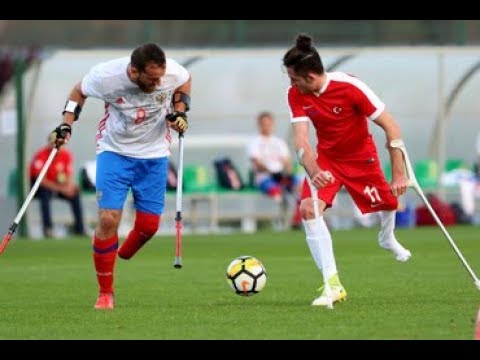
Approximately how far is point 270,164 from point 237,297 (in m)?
14.7

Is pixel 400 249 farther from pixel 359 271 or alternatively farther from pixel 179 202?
pixel 359 271

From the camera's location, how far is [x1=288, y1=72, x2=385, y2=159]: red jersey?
12273 mm

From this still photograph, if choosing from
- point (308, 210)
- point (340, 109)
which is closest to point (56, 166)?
point (308, 210)

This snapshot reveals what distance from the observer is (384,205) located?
42.9 ft

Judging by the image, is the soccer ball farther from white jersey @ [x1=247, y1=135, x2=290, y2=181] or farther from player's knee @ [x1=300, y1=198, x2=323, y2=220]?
white jersey @ [x1=247, y1=135, x2=290, y2=181]

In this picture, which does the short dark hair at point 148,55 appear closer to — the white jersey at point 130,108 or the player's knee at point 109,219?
the white jersey at point 130,108

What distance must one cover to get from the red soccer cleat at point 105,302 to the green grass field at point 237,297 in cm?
10

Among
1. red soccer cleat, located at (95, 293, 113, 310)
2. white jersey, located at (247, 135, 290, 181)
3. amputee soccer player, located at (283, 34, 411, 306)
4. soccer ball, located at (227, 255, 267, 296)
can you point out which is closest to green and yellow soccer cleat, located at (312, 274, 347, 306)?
amputee soccer player, located at (283, 34, 411, 306)

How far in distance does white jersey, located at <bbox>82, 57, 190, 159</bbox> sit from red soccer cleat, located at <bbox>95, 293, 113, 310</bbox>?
1.20 meters

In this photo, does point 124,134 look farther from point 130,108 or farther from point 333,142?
point 333,142
